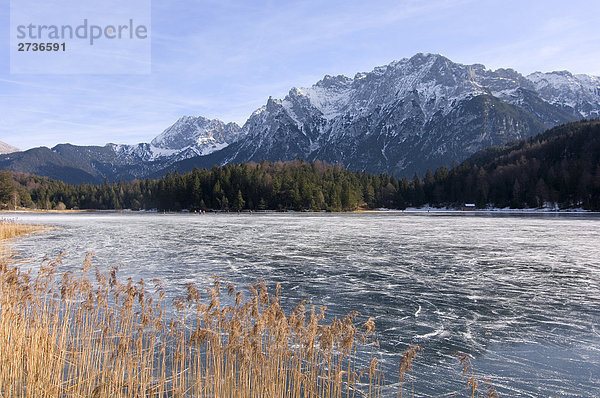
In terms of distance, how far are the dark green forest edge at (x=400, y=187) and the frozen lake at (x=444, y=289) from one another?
106 m

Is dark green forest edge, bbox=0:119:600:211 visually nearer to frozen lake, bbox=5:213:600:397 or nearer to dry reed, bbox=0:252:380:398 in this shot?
frozen lake, bbox=5:213:600:397

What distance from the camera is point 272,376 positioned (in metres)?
7.41

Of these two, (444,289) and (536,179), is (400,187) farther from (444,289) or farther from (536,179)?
(444,289)

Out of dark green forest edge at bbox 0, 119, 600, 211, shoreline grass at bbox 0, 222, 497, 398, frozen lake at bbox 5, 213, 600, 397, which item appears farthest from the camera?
dark green forest edge at bbox 0, 119, 600, 211

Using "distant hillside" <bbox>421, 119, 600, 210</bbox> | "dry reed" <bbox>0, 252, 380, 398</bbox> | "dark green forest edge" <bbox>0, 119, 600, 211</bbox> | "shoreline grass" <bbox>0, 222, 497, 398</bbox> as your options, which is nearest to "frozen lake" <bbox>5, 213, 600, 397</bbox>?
"shoreline grass" <bbox>0, 222, 497, 398</bbox>

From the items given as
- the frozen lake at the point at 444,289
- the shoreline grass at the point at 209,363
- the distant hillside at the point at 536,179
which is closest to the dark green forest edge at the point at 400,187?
the distant hillside at the point at 536,179

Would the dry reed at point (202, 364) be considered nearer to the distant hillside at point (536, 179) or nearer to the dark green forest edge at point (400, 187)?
the dark green forest edge at point (400, 187)

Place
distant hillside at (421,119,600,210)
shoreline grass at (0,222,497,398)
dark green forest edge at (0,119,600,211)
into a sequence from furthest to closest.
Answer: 1. dark green forest edge at (0,119,600,211)
2. distant hillside at (421,119,600,210)
3. shoreline grass at (0,222,497,398)

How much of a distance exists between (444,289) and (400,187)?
160 meters

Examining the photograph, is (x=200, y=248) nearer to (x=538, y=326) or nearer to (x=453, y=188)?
(x=538, y=326)

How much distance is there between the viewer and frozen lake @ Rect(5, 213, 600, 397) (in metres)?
9.75

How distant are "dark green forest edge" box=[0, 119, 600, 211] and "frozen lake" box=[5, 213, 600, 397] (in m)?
106

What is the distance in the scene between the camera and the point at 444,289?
17641mm

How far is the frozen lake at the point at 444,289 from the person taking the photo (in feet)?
32.0
